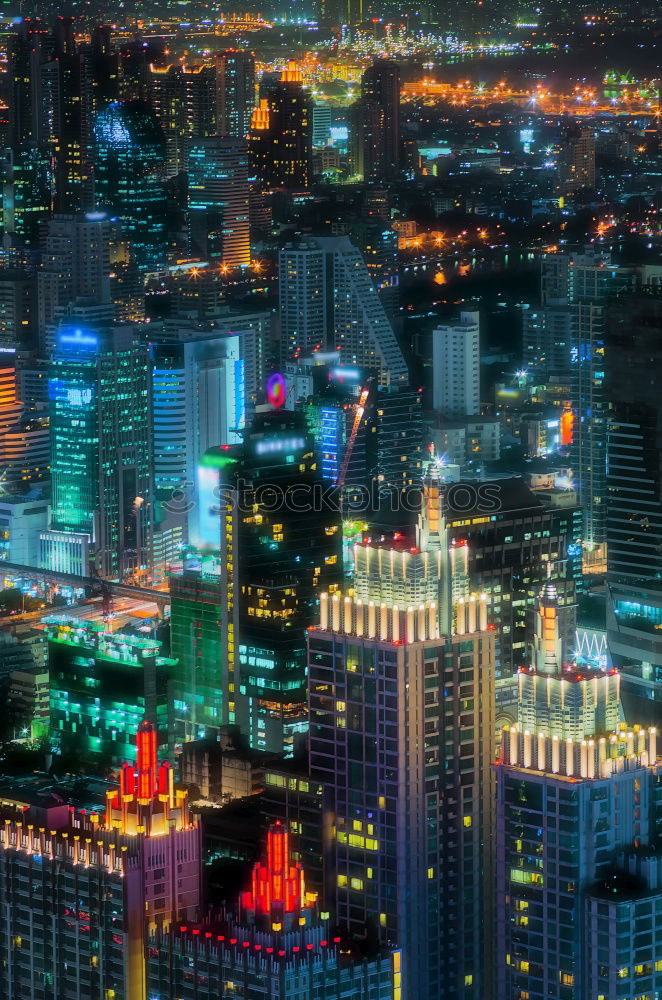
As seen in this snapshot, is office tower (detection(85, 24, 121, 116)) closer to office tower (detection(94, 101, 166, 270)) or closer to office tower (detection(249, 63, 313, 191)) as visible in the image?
office tower (detection(94, 101, 166, 270))

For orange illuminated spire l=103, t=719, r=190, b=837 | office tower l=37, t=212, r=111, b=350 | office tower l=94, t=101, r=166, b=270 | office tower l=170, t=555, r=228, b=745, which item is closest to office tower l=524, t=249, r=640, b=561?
office tower l=170, t=555, r=228, b=745

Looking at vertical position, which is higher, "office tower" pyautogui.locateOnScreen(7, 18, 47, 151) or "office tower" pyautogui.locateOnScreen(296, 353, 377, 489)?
"office tower" pyautogui.locateOnScreen(7, 18, 47, 151)

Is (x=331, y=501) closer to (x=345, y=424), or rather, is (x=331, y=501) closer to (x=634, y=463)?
(x=634, y=463)

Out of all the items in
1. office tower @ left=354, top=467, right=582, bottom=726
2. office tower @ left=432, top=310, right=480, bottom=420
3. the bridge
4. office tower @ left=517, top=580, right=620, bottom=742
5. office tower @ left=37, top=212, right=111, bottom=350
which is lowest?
the bridge

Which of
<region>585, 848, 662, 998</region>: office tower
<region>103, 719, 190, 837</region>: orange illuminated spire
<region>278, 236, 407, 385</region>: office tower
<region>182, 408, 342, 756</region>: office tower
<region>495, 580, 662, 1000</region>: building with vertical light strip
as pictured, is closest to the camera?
<region>585, 848, 662, 998</region>: office tower

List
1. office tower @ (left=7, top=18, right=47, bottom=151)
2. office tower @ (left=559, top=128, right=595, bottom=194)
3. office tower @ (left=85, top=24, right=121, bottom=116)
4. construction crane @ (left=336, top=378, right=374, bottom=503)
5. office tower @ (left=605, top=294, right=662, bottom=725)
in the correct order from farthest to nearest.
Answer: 1. office tower @ (left=85, top=24, right=121, bottom=116)
2. office tower @ (left=7, top=18, right=47, bottom=151)
3. office tower @ (left=559, top=128, right=595, bottom=194)
4. construction crane @ (left=336, top=378, right=374, bottom=503)
5. office tower @ (left=605, top=294, right=662, bottom=725)

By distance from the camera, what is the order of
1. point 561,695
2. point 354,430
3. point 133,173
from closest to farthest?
A: point 561,695 → point 354,430 → point 133,173

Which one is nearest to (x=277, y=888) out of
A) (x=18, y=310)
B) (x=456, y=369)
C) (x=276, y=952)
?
(x=276, y=952)
